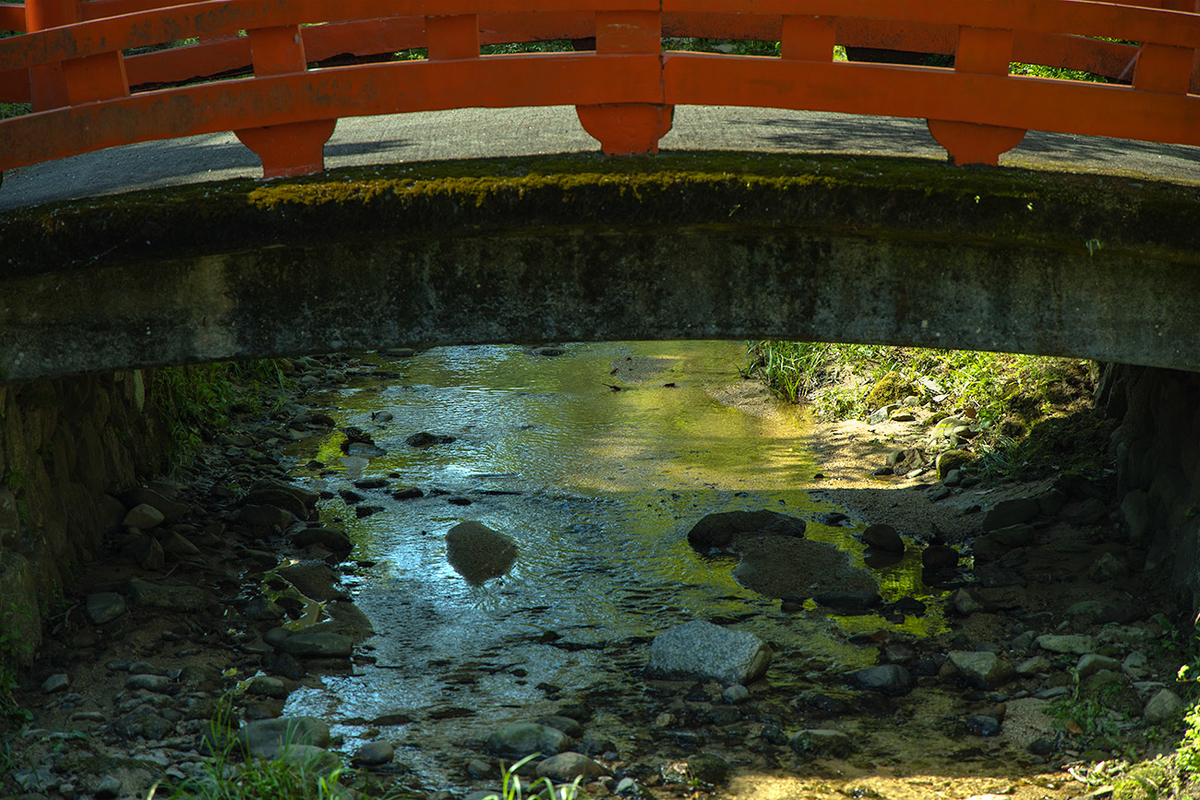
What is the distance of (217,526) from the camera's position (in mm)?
6238

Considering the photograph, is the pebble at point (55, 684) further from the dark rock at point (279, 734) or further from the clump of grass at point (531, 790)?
the clump of grass at point (531, 790)

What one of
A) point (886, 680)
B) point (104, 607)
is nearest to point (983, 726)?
point (886, 680)

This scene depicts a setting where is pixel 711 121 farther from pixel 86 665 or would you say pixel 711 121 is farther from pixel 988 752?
pixel 86 665

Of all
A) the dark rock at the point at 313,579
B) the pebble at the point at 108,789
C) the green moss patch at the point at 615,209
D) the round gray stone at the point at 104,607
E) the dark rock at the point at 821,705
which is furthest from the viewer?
the dark rock at the point at 313,579

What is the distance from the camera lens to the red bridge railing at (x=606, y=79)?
388cm

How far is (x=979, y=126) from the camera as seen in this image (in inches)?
160

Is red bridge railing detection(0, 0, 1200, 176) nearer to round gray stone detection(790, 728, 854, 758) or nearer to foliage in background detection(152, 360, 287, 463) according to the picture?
round gray stone detection(790, 728, 854, 758)

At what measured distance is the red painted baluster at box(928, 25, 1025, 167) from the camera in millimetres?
3945

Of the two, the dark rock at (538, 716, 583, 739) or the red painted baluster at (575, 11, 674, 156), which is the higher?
the red painted baluster at (575, 11, 674, 156)

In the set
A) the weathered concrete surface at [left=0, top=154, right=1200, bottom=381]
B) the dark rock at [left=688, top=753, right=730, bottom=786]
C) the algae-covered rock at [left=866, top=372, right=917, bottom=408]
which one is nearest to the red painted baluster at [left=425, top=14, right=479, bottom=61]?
the weathered concrete surface at [left=0, top=154, right=1200, bottom=381]

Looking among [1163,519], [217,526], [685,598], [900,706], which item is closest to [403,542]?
[217,526]

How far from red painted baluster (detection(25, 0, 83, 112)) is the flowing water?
276 centimetres

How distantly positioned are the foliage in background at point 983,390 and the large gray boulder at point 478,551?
2.77 meters

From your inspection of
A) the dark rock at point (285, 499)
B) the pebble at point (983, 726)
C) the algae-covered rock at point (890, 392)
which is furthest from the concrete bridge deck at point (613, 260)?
the algae-covered rock at point (890, 392)
